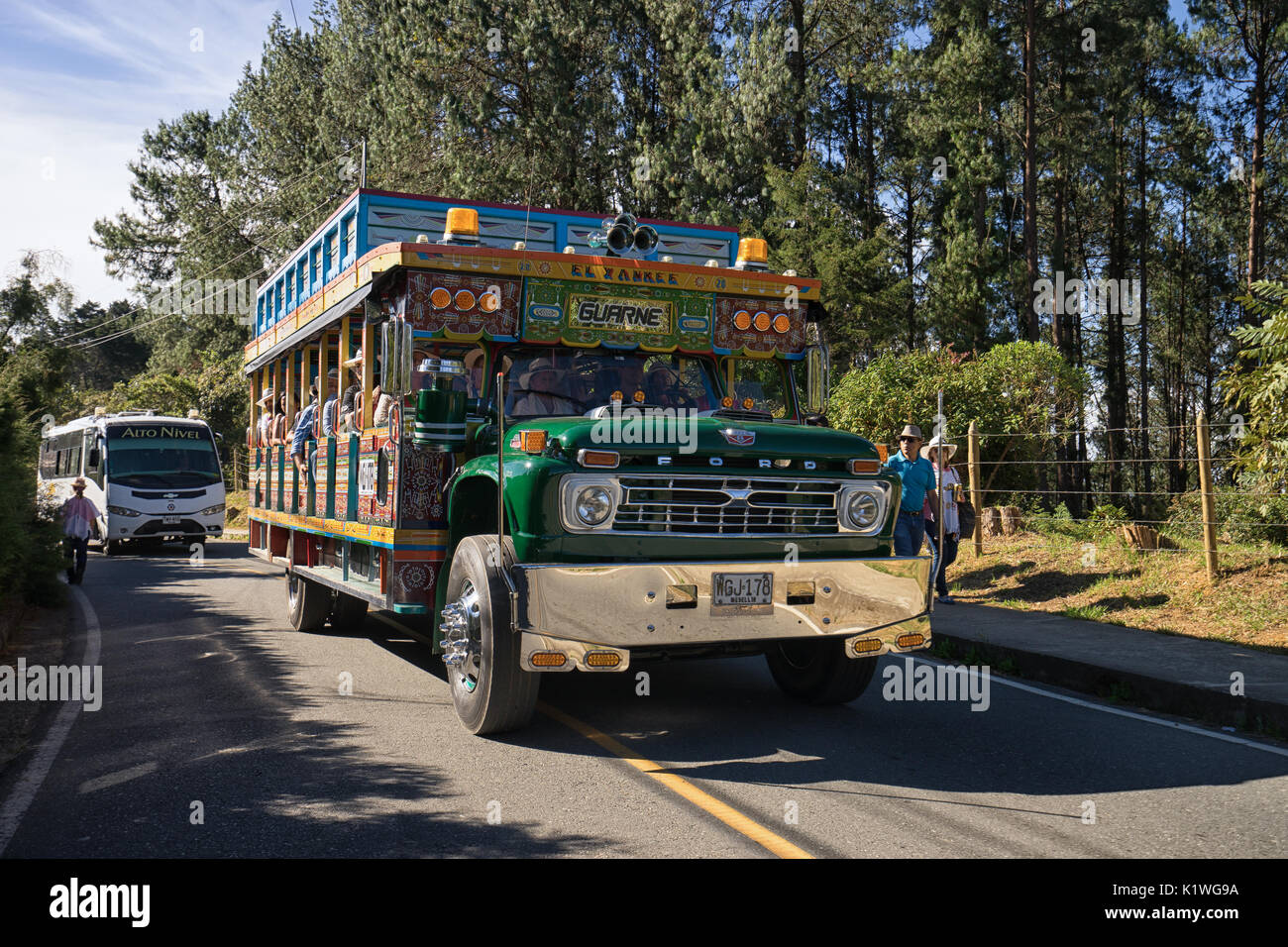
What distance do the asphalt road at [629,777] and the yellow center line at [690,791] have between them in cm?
2

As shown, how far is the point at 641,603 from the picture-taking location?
18.9 feet

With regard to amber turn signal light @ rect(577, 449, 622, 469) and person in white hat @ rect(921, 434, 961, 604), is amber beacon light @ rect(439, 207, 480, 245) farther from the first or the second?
person in white hat @ rect(921, 434, 961, 604)

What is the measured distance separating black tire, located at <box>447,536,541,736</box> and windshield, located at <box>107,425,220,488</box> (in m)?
19.3

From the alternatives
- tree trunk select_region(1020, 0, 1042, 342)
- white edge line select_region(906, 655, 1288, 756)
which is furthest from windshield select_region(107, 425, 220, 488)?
tree trunk select_region(1020, 0, 1042, 342)

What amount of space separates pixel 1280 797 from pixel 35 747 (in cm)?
692

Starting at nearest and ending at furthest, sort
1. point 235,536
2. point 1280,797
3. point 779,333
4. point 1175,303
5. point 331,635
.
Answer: point 1280,797
point 779,333
point 331,635
point 235,536
point 1175,303

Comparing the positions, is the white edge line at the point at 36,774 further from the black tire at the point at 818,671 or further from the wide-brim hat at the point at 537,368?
the black tire at the point at 818,671

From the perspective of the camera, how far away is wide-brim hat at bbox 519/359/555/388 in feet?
24.6

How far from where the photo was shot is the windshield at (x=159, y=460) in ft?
76.6

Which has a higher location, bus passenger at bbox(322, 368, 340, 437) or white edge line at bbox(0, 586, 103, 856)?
bus passenger at bbox(322, 368, 340, 437)

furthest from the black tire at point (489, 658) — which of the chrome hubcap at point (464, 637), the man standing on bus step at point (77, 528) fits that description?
the man standing on bus step at point (77, 528)

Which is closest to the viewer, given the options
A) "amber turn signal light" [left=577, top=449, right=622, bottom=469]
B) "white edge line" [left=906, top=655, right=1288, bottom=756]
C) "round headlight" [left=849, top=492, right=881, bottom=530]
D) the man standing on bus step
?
"amber turn signal light" [left=577, top=449, right=622, bottom=469]
